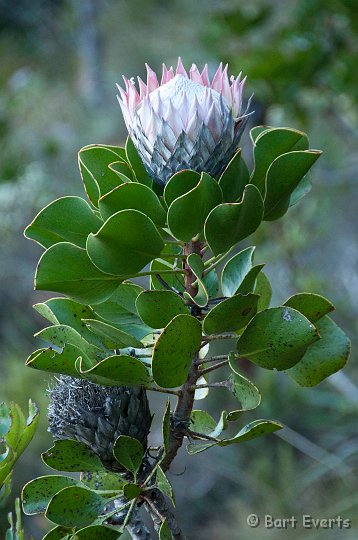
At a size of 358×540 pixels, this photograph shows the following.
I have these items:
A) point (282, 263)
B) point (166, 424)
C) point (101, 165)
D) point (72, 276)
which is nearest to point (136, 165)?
point (101, 165)

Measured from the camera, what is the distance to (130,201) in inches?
21.5

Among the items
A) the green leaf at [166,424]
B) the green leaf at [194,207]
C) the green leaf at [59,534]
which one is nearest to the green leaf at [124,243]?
the green leaf at [194,207]

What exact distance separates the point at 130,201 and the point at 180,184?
4 centimetres

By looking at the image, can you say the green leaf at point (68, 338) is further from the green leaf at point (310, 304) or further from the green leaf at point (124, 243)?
the green leaf at point (310, 304)

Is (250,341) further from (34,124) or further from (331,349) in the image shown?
(34,124)

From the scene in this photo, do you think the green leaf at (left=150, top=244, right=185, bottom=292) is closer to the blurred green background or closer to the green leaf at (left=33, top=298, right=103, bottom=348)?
the green leaf at (left=33, top=298, right=103, bottom=348)

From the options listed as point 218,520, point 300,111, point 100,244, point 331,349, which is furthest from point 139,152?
point 218,520

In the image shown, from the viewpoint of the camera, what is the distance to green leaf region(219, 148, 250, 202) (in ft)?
1.82

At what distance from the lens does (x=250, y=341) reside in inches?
21.9

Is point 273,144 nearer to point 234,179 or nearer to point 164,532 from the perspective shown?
point 234,179

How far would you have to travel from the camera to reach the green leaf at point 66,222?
1.88 ft

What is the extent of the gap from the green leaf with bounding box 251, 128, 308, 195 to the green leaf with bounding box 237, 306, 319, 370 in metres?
0.14

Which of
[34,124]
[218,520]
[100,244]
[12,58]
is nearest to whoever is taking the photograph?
[100,244]

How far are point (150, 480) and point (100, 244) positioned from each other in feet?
0.70
